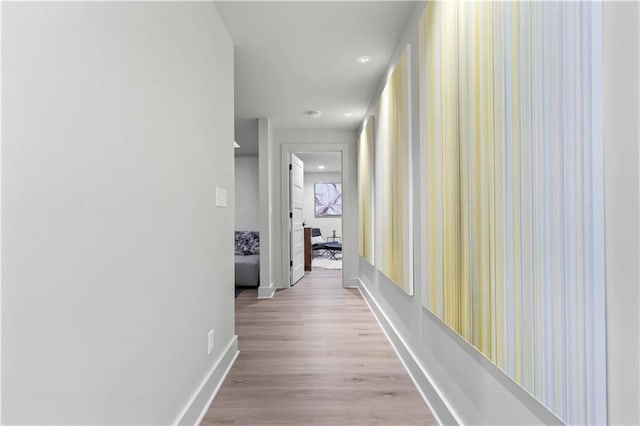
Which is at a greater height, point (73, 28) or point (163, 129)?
point (73, 28)

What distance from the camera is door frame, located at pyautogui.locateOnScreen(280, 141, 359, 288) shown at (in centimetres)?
550

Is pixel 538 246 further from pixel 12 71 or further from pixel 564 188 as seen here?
pixel 12 71

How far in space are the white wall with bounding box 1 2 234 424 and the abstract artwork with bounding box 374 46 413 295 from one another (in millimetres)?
1383

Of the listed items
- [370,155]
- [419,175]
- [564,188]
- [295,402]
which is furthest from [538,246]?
[370,155]

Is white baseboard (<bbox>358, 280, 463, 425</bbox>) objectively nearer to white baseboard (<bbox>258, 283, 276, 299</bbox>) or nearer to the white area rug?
white baseboard (<bbox>258, 283, 276, 299</bbox>)

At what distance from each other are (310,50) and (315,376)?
2.50 m

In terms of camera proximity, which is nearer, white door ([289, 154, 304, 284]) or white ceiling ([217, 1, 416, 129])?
white ceiling ([217, 1, 416, 129])

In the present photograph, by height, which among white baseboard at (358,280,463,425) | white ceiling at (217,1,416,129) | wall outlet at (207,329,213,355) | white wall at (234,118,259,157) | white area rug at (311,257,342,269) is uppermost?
white ceiling at (217,1,416,129)

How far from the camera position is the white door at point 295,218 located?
5.58 meters

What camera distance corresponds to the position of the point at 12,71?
2.55 feet

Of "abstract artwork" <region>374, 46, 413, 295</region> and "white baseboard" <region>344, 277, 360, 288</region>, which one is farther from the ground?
"abstract artwork" <region>374, 46, 413, 295</region>

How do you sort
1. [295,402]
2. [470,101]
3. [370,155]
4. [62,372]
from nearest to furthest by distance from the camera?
[62,372]
[470,101]
[295,402]
[370,155]

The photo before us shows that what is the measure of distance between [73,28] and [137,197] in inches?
21.5

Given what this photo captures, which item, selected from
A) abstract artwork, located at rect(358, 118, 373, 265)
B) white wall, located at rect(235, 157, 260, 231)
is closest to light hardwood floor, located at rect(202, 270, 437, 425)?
abstract artwork, located at rect(358, 118, 373, 265)
